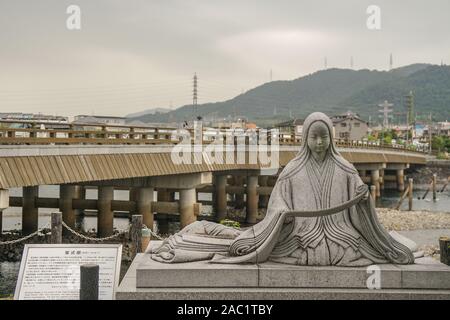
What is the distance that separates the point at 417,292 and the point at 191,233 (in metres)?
3.86

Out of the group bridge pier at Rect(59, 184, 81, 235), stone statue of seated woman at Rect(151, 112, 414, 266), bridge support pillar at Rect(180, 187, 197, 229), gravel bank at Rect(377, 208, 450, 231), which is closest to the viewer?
stone statue of seated woman at Rect(151, 112, 414, 266)

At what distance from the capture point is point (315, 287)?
371 inches

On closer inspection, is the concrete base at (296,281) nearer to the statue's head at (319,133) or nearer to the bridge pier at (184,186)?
the statue's head at (319,133)

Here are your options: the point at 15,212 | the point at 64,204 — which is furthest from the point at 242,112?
the point at 64,204

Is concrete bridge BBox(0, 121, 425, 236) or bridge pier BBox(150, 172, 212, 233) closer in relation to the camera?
concrete bridge BBox(0, 121, 425, 236)

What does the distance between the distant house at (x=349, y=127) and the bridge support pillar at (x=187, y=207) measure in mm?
80455

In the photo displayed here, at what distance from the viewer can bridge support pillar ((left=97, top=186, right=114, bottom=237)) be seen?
27.1 metres

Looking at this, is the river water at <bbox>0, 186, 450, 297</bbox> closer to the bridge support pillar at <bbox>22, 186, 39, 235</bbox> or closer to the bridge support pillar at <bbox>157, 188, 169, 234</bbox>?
the bridge support pillar at <bbox>157, 188, 169, 234</bbox>

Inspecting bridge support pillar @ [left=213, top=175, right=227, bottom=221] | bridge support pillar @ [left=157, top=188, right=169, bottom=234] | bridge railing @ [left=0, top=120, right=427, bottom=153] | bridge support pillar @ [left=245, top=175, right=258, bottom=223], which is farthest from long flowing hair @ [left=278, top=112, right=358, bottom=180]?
bridge support pillar @ [left=245, top=175, right=258, bottom=223]

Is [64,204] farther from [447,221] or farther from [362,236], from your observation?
[447,221]

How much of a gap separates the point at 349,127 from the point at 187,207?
84.6 m

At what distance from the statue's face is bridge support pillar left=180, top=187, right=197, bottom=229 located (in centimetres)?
1785

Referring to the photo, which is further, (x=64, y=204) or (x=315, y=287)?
(x=64, y=204)

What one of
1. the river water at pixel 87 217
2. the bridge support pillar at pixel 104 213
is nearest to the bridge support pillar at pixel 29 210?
the bridge support pillar at pixel 104 213
